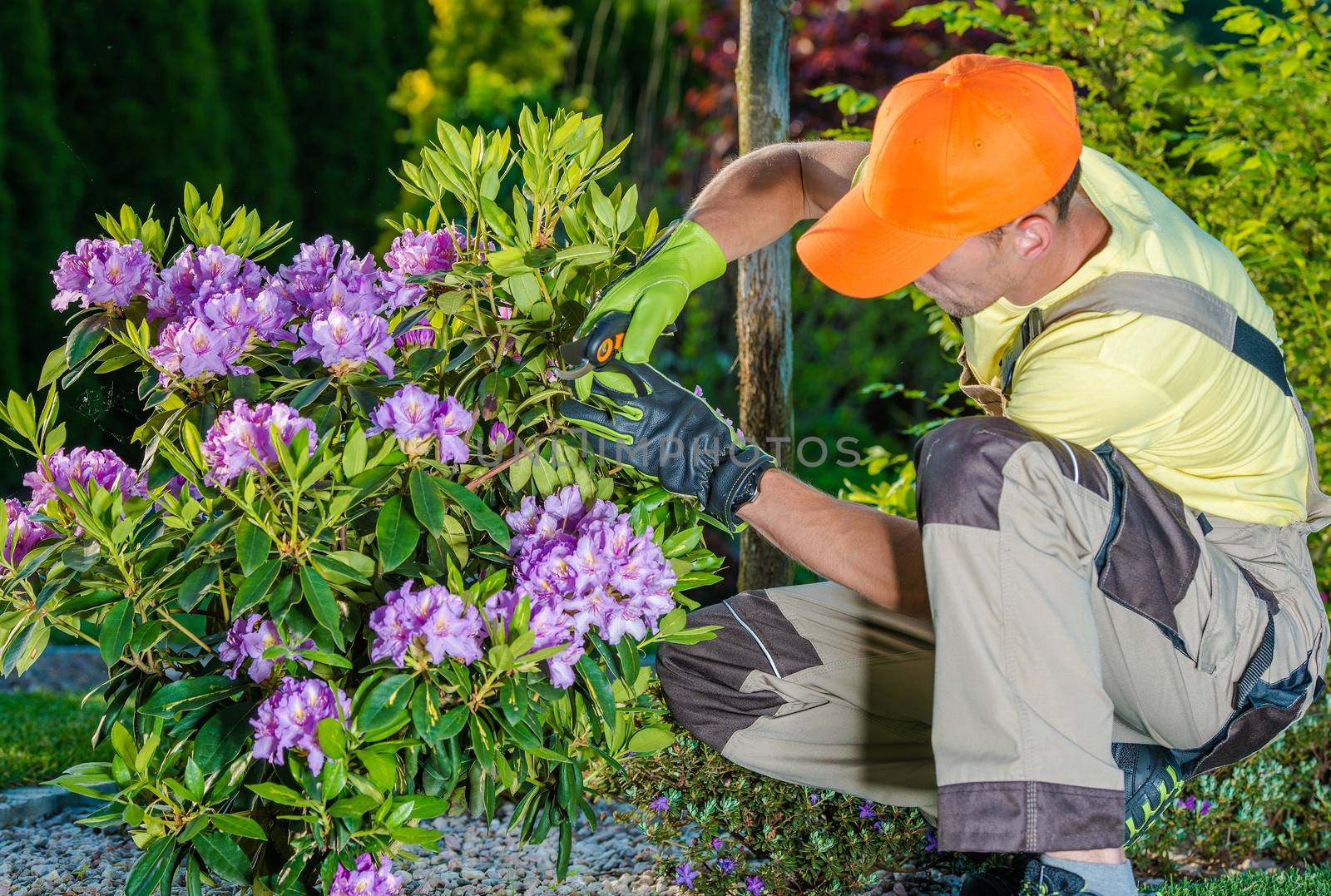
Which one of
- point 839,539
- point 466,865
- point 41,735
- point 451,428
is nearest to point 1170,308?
point 839,539

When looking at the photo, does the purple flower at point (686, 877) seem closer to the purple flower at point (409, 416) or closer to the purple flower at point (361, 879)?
the purple flower at point (361, 879)

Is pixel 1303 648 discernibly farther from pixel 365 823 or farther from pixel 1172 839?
pixel 365 823

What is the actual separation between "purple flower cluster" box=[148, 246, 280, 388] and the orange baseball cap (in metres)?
0.88

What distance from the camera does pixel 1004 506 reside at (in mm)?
1701

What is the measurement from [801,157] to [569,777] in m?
1.25

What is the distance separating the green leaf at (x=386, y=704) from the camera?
1.55 m

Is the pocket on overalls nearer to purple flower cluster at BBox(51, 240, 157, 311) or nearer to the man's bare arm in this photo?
the man's bare arm

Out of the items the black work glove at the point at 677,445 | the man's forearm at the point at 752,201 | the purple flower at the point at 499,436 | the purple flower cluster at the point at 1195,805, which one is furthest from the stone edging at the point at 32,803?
the purple flower cluster at the point at 1195,805

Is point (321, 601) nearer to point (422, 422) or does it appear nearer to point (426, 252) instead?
point (422, 422)

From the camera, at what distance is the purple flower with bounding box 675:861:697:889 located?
2266mm

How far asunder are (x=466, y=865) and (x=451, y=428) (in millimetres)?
1164

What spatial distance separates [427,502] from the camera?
62.4 inches

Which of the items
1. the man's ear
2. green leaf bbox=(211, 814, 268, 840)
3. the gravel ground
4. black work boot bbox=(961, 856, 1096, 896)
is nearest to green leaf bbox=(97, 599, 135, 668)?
green leaf bbox=(211, 814, 268, 840)

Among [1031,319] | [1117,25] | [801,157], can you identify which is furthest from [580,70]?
[1031,319]
